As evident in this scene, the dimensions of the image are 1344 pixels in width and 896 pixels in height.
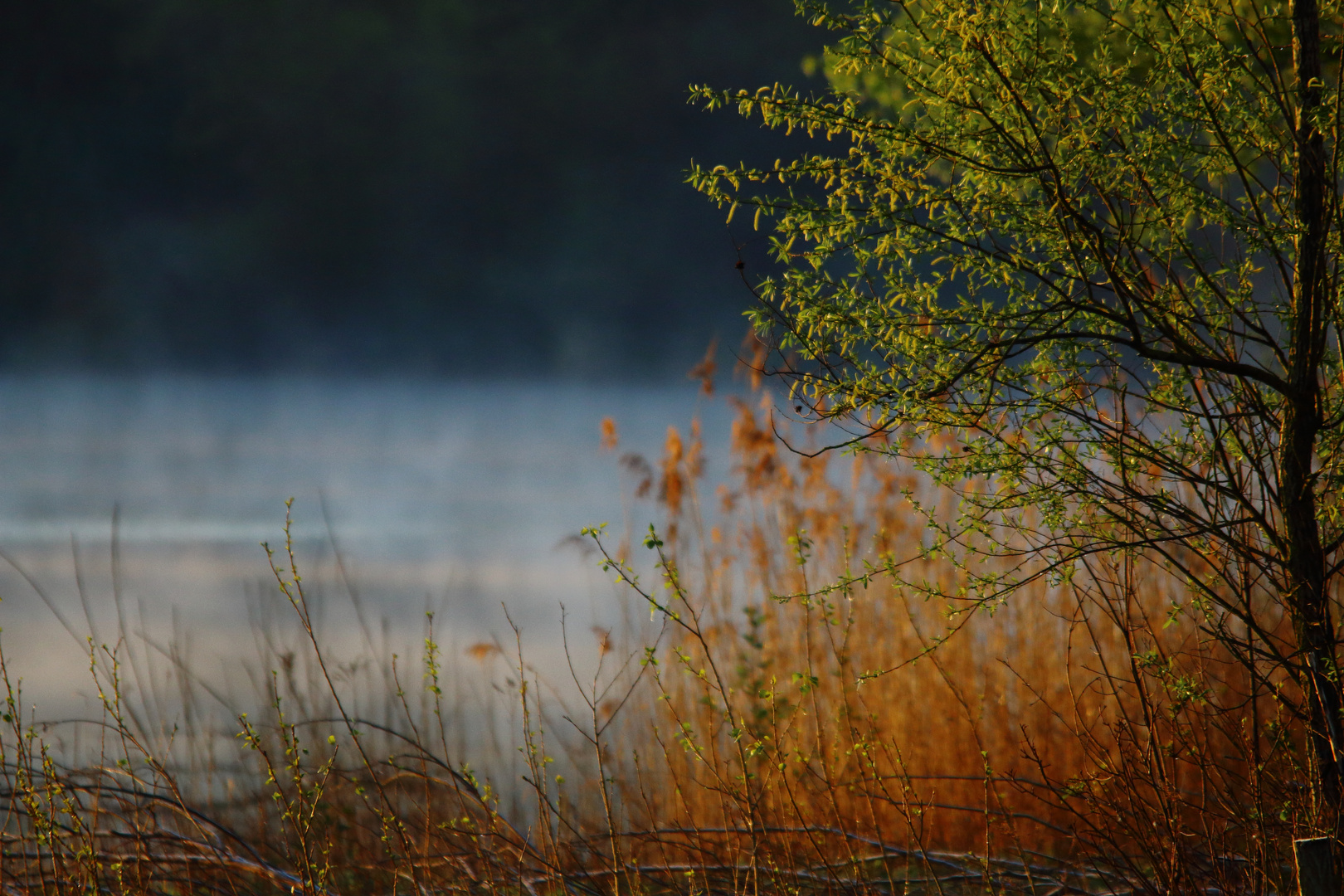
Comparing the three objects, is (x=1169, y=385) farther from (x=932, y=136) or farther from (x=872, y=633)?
(x=872, y=633)

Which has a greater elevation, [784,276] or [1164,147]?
[1164,147]

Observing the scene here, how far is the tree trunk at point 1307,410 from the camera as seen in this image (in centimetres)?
236

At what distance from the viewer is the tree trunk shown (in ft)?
7.75

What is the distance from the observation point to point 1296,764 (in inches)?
98.8

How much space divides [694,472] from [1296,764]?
274 cm

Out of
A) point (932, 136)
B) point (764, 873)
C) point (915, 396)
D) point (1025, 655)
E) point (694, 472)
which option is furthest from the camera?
point (694, 472)

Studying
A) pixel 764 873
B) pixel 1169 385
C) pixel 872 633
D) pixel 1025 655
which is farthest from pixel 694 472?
pixel 1169 385

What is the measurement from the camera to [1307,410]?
237 cm

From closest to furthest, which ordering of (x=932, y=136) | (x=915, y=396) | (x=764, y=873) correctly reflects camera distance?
1. (x=915, y=396)
2. (x=932, y=136)
3. (x=764, y=873)

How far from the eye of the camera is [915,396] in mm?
2279

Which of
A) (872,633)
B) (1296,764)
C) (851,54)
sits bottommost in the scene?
(1296,764)

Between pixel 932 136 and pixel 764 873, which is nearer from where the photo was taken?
pixel 932 136

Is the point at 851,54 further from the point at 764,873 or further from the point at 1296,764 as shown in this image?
the point at 764,873

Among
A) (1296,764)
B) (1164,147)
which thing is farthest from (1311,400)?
(1296,764)
